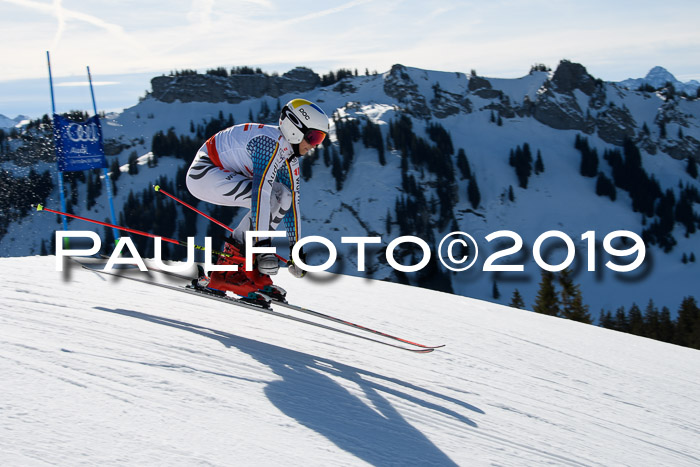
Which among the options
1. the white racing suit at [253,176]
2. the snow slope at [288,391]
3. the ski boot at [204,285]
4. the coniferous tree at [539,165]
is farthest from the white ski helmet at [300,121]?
the coniferous tree at [539,165]

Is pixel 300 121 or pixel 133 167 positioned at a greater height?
pixel 300 121

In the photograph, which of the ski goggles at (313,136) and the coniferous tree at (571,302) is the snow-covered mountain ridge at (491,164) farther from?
the ski goggles at (313,136)

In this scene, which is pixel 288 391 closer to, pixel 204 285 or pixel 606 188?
pixel 204 285

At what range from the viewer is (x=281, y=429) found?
11.8ft

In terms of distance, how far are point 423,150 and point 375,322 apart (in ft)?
423

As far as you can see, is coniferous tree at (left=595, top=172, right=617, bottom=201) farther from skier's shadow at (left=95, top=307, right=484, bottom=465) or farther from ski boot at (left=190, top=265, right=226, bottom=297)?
skier's shadow at (left=95, top=307, right=484, bottom=465)

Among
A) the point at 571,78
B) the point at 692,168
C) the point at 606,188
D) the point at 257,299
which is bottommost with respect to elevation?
the point at 606,188

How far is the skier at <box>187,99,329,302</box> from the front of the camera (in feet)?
19.0

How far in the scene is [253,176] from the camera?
19.3 ft

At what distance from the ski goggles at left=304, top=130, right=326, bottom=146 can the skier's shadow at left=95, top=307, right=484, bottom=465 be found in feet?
6.64

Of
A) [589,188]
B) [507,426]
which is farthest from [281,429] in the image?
[589,188]

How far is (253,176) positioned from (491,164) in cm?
14309
